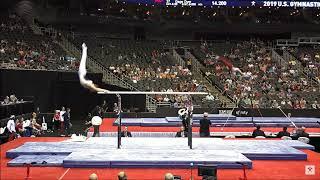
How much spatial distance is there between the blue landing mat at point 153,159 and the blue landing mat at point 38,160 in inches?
15.8

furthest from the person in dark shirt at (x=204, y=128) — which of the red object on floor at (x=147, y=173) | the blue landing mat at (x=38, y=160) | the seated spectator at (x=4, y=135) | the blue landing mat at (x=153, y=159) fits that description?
the seated spectator at (x=4, y=135)

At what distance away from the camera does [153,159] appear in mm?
10891

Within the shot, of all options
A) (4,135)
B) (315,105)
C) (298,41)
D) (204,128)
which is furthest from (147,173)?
(298,41)

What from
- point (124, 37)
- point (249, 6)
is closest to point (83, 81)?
point (249, 6)

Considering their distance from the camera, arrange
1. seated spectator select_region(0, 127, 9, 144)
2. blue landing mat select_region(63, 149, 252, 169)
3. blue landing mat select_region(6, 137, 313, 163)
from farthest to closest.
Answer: seated spectator select_region(0, 127, 9, 144) → blue landing mat select_region(6, 137, 313, 163) → blue landing mat select_region(63, 149, 252, 169)

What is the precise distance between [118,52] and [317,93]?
588 inches

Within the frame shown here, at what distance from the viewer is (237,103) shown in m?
28.3

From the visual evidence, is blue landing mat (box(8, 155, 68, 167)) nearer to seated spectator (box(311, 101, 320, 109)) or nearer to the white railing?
seated spectator (box(311, 101, 320, 109))

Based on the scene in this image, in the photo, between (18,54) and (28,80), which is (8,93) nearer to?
(28,80)

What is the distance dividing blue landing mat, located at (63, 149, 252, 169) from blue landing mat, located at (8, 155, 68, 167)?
0.40 meters

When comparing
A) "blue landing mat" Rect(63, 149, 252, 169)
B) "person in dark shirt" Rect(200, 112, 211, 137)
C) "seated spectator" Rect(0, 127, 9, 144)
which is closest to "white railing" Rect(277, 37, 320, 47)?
"person in dark shirt" Rect(200, 112, 211, 137)

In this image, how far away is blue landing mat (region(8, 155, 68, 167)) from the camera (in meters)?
10.8

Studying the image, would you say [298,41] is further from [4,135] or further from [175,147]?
[175,147]

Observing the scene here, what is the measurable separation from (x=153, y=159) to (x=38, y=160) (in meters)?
2.86
